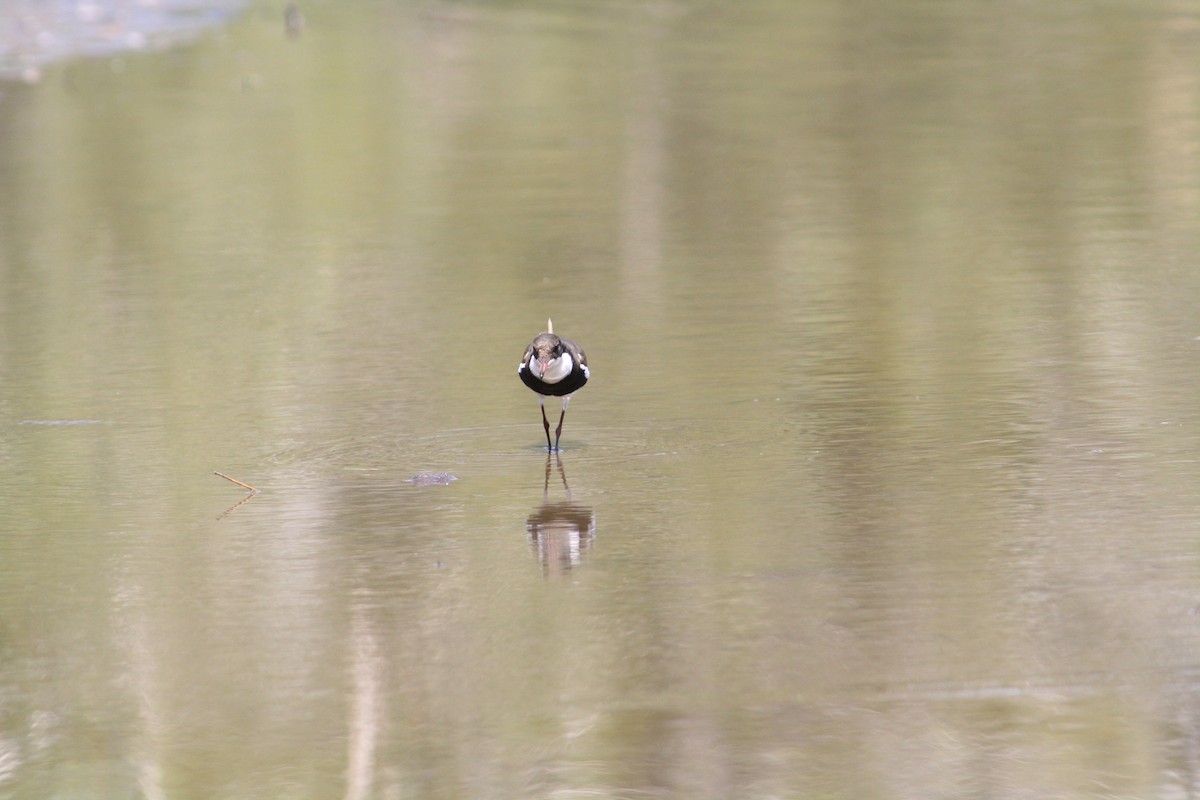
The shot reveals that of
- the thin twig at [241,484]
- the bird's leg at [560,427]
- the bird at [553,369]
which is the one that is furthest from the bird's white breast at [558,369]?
the thin twig at [241,484]

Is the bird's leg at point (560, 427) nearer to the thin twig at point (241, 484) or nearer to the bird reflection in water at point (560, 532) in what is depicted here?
the bird reflection in water at point (560, 532)

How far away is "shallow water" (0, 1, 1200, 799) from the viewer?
518 cm

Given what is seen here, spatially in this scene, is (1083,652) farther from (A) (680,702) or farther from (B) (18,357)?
(B) (18,357)

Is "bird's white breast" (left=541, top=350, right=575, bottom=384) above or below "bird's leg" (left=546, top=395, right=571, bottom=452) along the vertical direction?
above

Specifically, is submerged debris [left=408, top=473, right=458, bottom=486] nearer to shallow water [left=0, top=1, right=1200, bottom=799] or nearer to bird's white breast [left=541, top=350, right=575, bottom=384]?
shallow water [left=0, top=1, right=1200, bottom=799]

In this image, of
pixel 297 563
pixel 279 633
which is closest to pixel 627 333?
pixel 297 563

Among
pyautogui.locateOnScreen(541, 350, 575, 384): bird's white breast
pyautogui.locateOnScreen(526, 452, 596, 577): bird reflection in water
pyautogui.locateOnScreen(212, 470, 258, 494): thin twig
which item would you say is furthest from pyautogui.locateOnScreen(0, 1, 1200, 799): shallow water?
pyautogui.locateOnScreen(541, 350, 575, 384): bird's white breast

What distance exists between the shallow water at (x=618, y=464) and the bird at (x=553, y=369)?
229 mm

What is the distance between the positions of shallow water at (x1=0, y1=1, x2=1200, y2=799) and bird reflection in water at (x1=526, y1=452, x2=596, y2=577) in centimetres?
4

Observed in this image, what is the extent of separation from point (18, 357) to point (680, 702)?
585cm

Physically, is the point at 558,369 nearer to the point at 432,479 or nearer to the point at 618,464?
the point at 618,464

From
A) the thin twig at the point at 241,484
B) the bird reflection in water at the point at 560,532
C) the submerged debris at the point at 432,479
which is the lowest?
the bird reflection in water at the point at 560,532

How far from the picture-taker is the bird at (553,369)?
7.95m

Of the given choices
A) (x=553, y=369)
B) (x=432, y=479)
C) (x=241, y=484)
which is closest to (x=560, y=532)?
(x=432, y=479)
